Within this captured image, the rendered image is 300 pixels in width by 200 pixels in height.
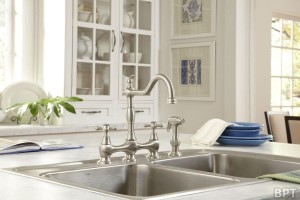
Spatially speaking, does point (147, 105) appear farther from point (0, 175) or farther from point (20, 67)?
point (0, 175)

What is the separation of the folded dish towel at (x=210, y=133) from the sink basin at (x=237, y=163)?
0.22 m

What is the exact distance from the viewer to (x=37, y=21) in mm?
4270

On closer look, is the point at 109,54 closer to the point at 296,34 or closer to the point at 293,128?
the point at 293,128

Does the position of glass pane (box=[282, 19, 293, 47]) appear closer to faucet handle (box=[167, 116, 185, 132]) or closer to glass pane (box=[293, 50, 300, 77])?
glass pane (box=[293, 50, 300, 77])

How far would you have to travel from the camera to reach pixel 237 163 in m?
1.98

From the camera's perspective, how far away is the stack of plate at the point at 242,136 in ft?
7.53

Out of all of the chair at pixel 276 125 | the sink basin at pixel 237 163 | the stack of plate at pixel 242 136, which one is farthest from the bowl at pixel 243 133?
the chair at pixel 276 125

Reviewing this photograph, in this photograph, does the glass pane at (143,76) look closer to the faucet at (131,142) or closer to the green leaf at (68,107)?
the green leaf at (68,107)

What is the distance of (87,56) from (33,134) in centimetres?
85

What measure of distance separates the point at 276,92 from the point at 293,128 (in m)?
1.53

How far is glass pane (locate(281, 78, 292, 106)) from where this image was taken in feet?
18.6

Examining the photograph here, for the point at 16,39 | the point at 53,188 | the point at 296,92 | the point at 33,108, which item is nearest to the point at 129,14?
the point at 16,39

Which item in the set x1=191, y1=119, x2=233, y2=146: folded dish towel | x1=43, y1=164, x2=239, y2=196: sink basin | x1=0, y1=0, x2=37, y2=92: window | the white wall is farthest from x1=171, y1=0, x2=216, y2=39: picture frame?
x1=43, y1=164, x2=239, y2=196: sink basin

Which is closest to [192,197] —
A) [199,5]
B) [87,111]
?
[87,111]
